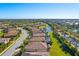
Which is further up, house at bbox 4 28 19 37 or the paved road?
house at bbox 4 28 19 37

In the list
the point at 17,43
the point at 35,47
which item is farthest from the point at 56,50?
the point at 17,43

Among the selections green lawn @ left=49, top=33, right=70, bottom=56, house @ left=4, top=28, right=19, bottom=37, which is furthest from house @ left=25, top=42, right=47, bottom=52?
house @ left=4, top=28, right=19, bottom=37

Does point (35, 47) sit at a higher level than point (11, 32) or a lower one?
lower

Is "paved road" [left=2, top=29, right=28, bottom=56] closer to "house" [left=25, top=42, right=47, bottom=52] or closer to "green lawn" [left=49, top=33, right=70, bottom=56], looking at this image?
"house" [left=25, top=42, right=47, bottom=52]

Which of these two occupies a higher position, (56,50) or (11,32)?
(11,32)

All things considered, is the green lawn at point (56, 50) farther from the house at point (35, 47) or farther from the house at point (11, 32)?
the house at point (11, 32)

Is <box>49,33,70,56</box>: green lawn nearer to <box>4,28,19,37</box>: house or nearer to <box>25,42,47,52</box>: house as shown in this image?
<box>25,42,47,52</box>: house

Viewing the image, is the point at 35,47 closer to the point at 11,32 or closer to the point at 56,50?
the point at 56,50

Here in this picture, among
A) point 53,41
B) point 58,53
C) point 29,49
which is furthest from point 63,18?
point 29,49

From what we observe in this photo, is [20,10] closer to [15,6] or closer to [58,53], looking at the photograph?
[15,6]

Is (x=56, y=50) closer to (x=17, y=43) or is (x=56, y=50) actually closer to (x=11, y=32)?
(x=17, y=43)

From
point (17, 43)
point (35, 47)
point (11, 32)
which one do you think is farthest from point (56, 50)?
point (11, 32)

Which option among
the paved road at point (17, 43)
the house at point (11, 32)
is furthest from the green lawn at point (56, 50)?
the house at point (11, 32)
